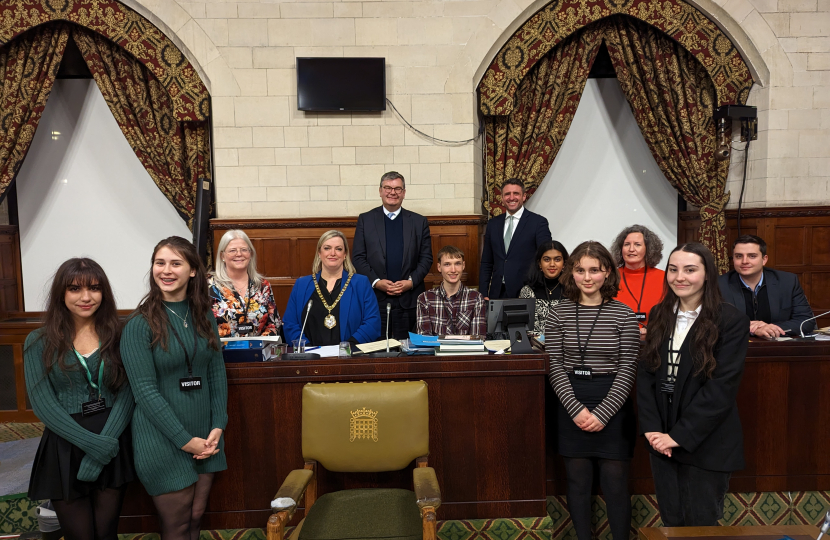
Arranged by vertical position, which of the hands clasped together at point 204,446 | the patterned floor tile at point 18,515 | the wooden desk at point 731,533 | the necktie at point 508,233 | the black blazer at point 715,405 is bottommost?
the patterned floor tile at point 18,515

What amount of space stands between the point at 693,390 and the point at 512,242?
225cm

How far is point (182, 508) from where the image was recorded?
2223 millimetres

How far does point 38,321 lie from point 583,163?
5.45 metres

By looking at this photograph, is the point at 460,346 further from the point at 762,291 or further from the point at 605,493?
the point at 762,291

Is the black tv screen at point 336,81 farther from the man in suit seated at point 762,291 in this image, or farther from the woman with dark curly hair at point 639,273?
the man in suit seated at point 762,291

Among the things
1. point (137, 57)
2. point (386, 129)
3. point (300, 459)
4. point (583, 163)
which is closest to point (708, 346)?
point (300, 459)

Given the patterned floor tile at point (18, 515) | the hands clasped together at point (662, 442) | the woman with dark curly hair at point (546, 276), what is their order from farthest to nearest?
the woman with dark curly hair at point (546, 276)
the patterned floor tile at point (18, 515)
the hands clasped together at point (662, 442)

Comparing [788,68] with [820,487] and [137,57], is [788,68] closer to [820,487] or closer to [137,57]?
[820,487]

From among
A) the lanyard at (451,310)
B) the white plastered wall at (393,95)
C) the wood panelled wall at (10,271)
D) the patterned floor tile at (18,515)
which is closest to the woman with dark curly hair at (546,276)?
the lanyard at (451,310)

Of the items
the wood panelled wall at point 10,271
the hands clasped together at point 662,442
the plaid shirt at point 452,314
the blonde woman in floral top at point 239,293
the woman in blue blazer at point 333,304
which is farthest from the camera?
the wood panelled wall at point 10,271

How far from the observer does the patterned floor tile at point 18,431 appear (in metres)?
4.46

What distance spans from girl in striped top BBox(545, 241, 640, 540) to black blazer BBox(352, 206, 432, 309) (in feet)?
6.12

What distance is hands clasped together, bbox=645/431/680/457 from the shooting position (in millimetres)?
2195

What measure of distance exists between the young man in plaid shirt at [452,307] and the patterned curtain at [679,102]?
307 centimetres
